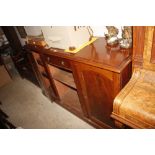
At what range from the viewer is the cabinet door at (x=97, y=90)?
1400 mm

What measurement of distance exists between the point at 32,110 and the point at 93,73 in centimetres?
176

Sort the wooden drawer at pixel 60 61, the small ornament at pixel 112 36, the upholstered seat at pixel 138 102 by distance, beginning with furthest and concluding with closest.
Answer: the wooden drawer at pixel 60 61, the small ornament at pixel 112 36, the upholstered seat at pixel 138 102

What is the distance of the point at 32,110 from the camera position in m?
2.79

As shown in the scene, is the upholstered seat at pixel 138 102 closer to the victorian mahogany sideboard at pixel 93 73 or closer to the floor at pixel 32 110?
the victorian mahogany sideboard at pixel 93 73

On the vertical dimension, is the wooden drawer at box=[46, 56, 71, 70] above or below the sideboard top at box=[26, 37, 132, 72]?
below

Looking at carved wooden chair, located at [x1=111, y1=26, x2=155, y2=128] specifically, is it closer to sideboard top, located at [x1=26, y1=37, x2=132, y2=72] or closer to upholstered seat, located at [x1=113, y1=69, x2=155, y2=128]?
upholstered seat, located at [x1=113, y1=69, x2=155, y2=128]

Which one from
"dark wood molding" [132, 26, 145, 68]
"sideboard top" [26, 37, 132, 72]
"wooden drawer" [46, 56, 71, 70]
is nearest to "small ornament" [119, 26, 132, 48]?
"sideboard top" [26, 37, 132, 72]

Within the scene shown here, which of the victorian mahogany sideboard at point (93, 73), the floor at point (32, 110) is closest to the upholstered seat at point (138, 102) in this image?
the victorian mahogany sideboard at point (93, 73)

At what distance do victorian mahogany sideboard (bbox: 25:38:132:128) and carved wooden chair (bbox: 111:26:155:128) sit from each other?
15cm

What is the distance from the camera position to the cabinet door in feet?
4.59

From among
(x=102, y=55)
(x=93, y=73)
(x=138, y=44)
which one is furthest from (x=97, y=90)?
(x=138, y=44)

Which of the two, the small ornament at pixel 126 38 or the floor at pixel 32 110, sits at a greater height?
the small ornament at pixel 126 38

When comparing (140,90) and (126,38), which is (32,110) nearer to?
(126,38)
